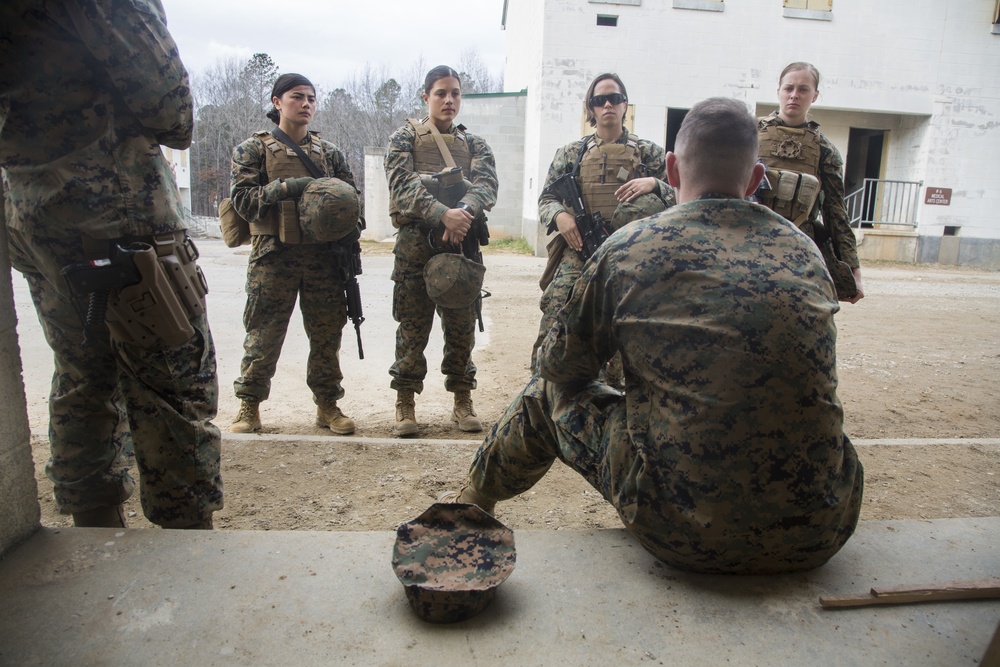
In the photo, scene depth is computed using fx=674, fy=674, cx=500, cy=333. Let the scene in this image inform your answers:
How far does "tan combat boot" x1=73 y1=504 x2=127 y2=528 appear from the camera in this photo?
2186mm

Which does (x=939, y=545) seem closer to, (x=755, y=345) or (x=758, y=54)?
(x=755, y=345)

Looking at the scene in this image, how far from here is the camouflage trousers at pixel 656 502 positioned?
5.45 feet

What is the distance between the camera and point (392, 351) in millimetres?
5727

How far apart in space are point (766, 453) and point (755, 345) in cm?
26

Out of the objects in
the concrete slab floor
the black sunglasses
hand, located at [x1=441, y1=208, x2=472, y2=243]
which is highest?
the black sunglasses

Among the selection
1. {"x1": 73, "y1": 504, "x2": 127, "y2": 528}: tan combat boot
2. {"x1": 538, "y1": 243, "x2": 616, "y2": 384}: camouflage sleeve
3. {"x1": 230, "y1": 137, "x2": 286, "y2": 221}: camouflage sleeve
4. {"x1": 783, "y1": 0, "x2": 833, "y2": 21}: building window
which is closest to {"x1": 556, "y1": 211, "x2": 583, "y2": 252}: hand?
{"x1": 230, "y1": 137, "x2": 286, "y2": 221}: camouflage sleeve

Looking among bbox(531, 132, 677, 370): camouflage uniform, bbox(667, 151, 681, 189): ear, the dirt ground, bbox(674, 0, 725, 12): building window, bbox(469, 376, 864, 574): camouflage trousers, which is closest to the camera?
bbox(469, 376, 864, 574): camouflage trousers

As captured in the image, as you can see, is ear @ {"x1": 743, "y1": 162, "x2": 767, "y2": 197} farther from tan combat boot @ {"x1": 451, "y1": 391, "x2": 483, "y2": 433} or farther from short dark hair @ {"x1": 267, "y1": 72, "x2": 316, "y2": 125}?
short dark hair @ {"x1": 267, "y1": 72, "x2": 316, "y2": 125}

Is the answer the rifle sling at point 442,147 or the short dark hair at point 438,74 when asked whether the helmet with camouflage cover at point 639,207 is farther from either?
the short dark hair at point 438,74

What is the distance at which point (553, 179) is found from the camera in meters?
4.03

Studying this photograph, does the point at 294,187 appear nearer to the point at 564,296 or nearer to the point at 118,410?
the point at 564,296

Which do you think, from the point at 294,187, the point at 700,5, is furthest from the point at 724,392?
the point at 700,5

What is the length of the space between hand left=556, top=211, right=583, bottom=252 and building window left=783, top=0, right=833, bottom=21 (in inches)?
475


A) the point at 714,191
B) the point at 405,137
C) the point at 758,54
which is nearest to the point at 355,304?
the point at 405,137
